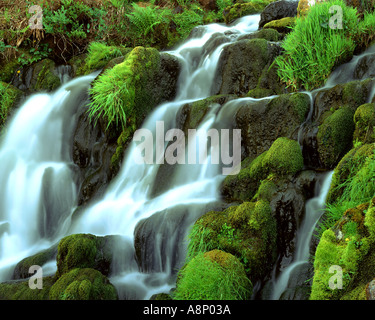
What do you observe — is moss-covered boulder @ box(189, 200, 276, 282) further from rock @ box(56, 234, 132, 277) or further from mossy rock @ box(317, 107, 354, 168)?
rock @ box(56, 234, 132, 277)

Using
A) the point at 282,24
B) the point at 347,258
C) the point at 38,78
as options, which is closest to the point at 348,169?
the point at 347,258

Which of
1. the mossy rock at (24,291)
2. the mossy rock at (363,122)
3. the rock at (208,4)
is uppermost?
the rock at (208,4)

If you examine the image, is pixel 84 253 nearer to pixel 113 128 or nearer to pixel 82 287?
pixel 82 287

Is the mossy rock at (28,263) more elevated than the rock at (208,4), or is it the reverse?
the rock at (208,4)

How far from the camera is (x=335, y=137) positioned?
3.84 meters

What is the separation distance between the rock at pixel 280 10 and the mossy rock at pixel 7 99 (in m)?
5.97

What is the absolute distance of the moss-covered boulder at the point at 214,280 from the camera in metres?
2.64

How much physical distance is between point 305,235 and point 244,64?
3.65m

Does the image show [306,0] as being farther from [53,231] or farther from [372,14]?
[53,231]

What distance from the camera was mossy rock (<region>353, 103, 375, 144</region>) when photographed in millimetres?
3456

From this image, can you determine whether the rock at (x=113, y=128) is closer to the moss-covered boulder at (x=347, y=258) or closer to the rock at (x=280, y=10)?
the rock at (x=280, y=10)

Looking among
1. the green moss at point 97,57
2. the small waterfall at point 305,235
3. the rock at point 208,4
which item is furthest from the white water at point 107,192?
the rock at point 208,4

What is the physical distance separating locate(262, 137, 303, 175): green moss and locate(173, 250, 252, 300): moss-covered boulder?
1.39m

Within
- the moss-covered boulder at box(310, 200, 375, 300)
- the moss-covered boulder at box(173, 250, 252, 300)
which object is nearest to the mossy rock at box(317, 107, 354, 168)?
the moss-covered boulder at box(310, 200, 375, 300)
